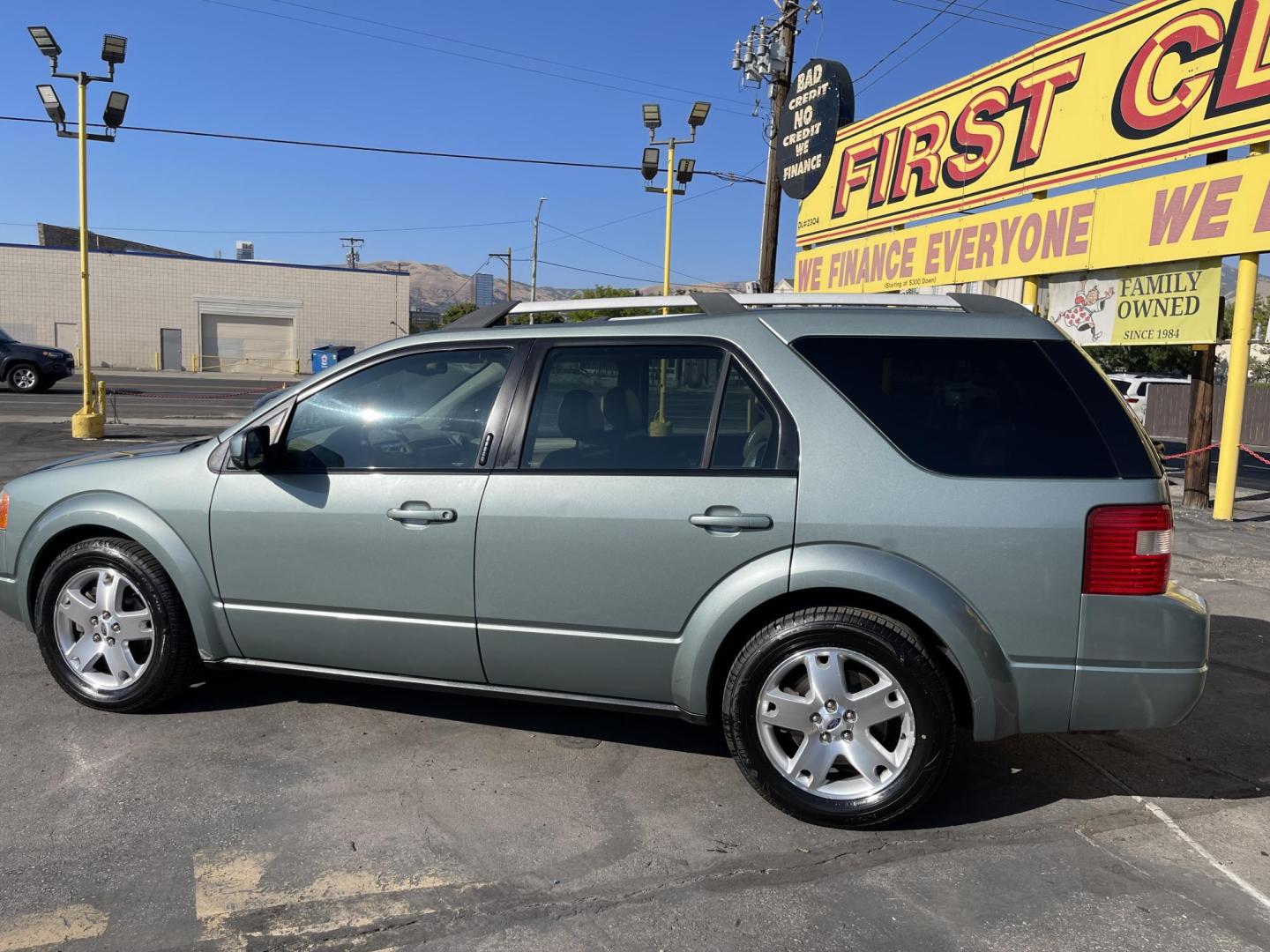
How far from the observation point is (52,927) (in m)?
2.72

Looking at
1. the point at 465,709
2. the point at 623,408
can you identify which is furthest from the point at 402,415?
the point at 465,709

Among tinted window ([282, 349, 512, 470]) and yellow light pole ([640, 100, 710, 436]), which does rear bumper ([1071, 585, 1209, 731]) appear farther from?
yellow light pole ([640, 100, 710, 436])

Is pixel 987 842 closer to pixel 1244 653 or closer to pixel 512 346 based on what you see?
pixel 512 346

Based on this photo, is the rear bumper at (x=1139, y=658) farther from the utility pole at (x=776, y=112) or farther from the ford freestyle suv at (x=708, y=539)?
the utility pole at (x=776, y=112)

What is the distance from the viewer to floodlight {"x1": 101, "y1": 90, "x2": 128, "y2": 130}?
14.1 metres

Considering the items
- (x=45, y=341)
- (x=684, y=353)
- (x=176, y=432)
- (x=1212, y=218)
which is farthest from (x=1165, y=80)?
(x=45, y=341)

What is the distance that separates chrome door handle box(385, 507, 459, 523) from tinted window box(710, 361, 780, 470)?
39.5 inches

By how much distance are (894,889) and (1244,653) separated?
3.68 m

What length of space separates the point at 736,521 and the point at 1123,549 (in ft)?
4.07

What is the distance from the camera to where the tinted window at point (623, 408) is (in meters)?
3.57

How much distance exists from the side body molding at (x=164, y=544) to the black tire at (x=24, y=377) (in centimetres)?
2581

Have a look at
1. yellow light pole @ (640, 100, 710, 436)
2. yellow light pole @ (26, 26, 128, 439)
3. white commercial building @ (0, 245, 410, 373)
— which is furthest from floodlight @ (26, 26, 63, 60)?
white commercial building @ (0, 245, 410, 373)

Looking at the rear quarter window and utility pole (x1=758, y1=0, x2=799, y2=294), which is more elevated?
utility pole (x1=758, y1=0, x2=799, y2=294)

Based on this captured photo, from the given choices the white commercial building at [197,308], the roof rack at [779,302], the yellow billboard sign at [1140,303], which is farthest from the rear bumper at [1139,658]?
the white commercial building at [197,308]
